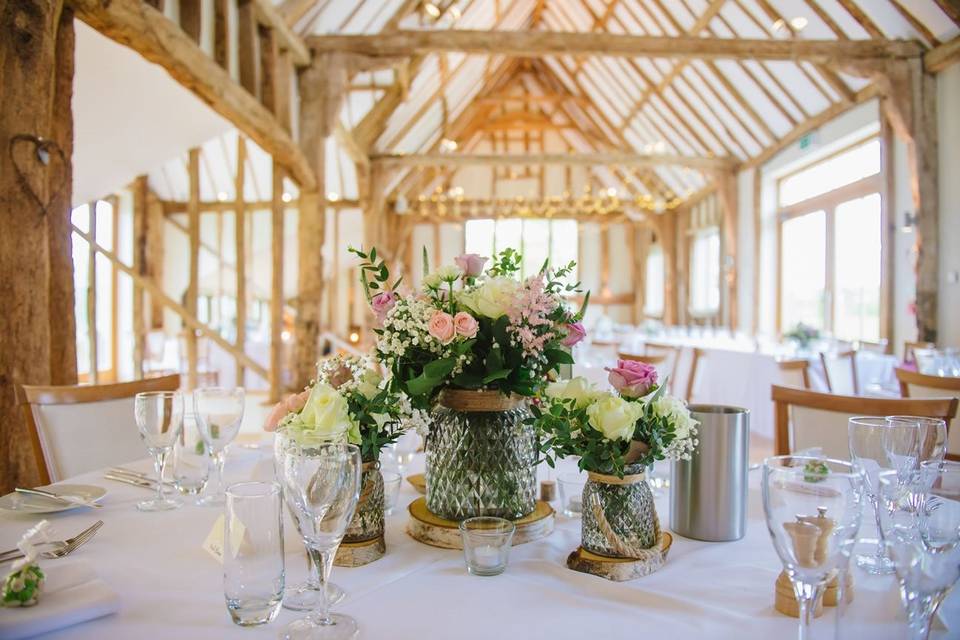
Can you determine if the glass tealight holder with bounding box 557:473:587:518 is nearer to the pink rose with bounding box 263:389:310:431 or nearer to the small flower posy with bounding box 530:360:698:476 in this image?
the small flower posy with bounding box 530:360:698:476

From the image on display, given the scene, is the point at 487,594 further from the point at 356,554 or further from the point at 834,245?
the point at 834,245

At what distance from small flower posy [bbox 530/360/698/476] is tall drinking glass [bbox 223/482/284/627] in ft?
1.45

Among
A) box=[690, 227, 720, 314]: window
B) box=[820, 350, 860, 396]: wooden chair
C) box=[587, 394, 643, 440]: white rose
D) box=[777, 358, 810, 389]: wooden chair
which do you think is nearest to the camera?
box=[587, 394, 643, 440]: white rose

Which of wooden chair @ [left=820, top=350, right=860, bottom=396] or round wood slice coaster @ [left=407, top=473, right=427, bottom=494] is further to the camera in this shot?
wooden chair @ [left=820, top=350, right=860, bottom=396]

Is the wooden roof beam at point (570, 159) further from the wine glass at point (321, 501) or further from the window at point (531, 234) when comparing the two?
the wine glass at point (321, 501)

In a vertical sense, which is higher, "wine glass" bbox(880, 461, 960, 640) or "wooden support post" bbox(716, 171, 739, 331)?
"wooden support post" bbox(716, 171, 739, 331)

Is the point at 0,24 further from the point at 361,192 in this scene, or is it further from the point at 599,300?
the point at 599,300

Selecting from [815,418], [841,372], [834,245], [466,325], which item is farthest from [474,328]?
[834,245]

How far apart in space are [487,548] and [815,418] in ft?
4.31

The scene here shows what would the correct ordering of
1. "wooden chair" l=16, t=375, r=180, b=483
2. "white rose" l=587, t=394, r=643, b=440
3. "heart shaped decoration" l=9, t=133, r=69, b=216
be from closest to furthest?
"white rose" l=587, t=394, r=643, b=440, "wooden chair" l=16, t=375, r=180, b=483, "heart shaped decoration" l=9, t=133, r=69, b=216

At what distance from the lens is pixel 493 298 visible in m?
1.04

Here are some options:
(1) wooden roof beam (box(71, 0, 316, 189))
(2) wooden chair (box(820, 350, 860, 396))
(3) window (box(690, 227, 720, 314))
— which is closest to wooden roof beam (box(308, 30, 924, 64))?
(1) wooden roof beam (box(71, 0, 316, 189))

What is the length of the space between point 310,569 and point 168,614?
20 centimetres

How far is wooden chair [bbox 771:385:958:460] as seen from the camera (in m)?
1.78
